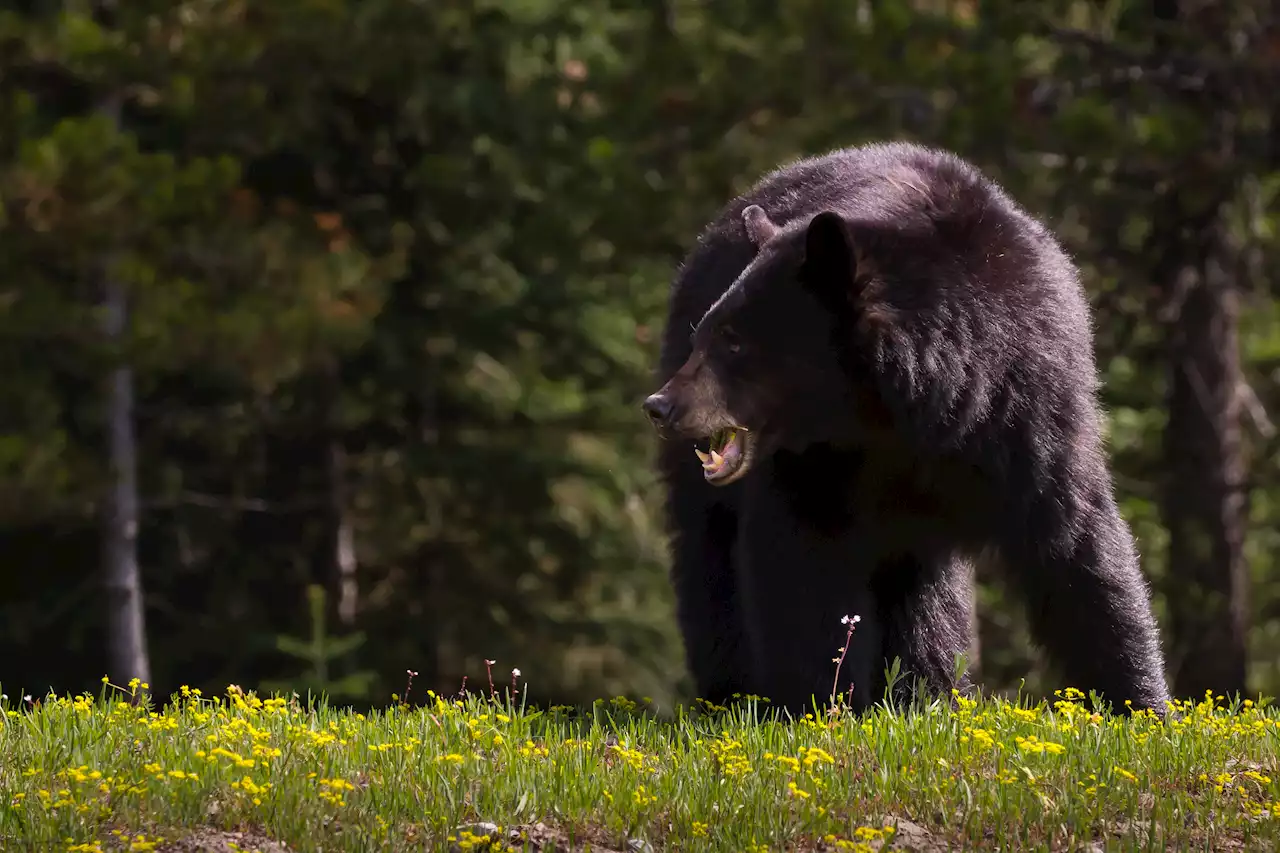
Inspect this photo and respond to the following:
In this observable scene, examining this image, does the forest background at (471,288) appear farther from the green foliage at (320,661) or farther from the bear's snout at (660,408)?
the bear's snout at (660,408)

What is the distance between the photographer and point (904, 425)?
566 cm

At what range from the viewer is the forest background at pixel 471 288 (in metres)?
11.7

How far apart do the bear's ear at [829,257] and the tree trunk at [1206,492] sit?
6.92 m

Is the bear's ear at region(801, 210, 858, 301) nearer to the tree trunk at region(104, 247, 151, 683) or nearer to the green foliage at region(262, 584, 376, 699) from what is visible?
the green foliage at region(262, 584, 376, 699)

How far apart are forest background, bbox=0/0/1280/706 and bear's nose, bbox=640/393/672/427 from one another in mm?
4727

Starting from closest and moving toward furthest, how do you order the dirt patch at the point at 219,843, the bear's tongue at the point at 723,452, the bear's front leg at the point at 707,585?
1. the dirt patch at the point at 219,843
2. the bear's tongue at the point at 723,452
3. the bear's front leg at the point at 707,585

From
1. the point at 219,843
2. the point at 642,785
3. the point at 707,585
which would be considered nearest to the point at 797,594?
the point at 707,585

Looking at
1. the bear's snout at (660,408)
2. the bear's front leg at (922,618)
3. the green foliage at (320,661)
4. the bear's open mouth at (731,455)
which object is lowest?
the green foliage at (320,661)

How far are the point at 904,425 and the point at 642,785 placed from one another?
5.56 feet

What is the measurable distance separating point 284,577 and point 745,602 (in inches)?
419

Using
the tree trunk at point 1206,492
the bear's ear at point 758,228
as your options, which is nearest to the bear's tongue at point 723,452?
the bear's ear at point 758,228

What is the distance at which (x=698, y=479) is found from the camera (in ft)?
23.0

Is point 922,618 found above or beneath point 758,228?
beneath

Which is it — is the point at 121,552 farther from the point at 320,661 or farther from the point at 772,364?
the point at 772,364
